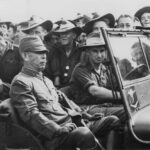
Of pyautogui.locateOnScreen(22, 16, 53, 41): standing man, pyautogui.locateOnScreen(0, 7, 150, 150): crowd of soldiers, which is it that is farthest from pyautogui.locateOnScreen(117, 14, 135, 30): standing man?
pyautogui.locateOnScreen(22, 16, 53, 41): standing man

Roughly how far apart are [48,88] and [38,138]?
1.70 ft

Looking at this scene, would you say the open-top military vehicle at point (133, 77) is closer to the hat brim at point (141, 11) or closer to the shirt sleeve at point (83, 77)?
the shirt sleeve at point (83, 77)

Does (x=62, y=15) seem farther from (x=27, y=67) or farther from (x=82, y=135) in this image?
(x=82, y=135)

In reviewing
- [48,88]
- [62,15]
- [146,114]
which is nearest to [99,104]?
[48,88]

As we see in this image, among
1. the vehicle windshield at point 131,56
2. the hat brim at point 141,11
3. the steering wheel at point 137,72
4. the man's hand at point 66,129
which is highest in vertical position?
the hat brim at point 141,11

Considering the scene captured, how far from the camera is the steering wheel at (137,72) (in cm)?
318

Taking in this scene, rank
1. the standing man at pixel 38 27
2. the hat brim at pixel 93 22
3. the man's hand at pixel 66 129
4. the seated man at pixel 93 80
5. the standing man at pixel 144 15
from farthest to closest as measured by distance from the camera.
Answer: the standing man at pixel 144 15 → the standing man at pixel 38 27 → the hat brim at pixel 93 22 → the seated man at pixel 93 80 → the man's hand at pixel 66 129

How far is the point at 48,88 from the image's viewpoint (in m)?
3.81

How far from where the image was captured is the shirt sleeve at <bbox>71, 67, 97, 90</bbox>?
4.57m

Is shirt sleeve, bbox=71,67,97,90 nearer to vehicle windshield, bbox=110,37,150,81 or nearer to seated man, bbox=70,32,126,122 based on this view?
seated man, bbox=70,32,126,122

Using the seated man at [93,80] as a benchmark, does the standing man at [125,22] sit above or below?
above

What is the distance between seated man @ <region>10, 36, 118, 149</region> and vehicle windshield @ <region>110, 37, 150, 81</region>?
0.48 meters

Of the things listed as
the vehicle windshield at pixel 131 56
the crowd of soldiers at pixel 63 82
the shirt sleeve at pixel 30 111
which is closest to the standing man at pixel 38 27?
the crowd of soldiers at pixel 63 82

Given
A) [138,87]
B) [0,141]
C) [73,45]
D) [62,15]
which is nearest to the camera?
[138,87]
